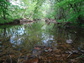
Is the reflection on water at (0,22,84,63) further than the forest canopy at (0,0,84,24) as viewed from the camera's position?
No

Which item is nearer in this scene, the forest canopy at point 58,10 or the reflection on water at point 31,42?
the reflection on water at point 31,42

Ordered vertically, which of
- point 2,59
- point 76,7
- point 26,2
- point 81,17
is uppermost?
point 26,2

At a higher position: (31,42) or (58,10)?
(58,10)

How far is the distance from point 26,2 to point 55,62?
1053 inches

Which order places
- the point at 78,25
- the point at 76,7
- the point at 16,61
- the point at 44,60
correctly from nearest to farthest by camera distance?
the point at 16,61, the point at 44,60, the point at 76,7, the point at 78,25

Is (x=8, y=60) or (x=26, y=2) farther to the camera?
(x=26, y=2)

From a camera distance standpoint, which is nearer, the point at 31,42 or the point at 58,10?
the point at 31,42

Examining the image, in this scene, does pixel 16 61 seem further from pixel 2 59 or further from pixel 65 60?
pixel 65 60

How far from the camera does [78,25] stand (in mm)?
12789

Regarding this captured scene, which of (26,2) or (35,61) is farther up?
(26,2)


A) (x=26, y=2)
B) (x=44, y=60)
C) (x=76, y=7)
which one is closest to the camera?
(x=44, y=60)

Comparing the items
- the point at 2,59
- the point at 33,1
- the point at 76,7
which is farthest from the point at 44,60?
the point at 33,1

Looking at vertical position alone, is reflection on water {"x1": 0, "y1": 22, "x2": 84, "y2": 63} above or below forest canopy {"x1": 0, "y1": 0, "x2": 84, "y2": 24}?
below

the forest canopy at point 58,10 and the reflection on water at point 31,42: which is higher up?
the forest canopy at point 58,10
